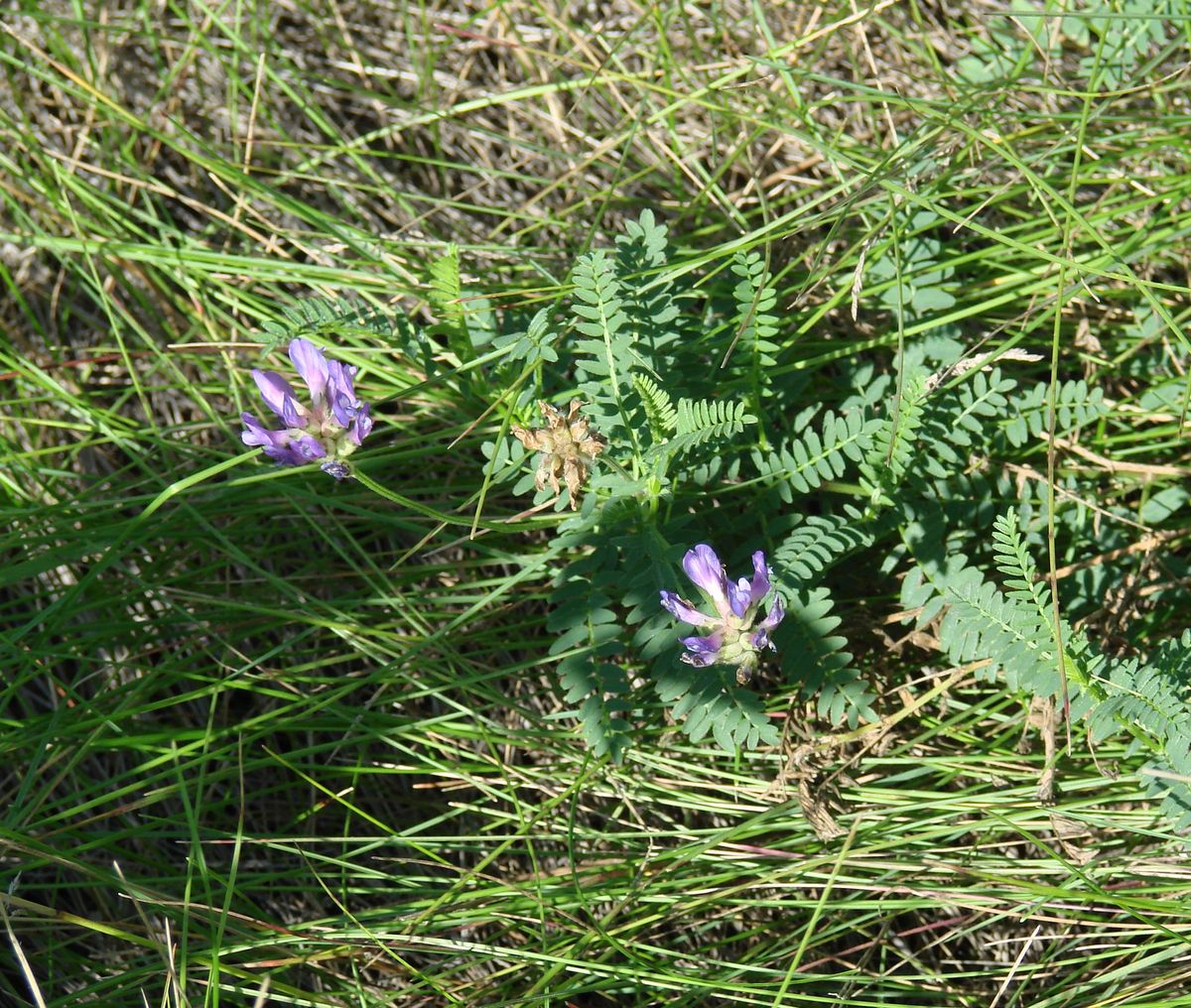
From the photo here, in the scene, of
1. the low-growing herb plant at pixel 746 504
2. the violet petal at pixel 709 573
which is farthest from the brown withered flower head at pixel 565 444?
the violet petal at pixel 709 573

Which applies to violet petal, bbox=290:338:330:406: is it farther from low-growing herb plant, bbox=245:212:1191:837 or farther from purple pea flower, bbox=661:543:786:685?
purple pea flower, bbox=661:543:786:685

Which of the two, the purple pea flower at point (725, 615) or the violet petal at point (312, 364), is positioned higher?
the violet petal at point (312, 364)

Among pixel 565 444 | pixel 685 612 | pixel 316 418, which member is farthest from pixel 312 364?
pixel 685 612

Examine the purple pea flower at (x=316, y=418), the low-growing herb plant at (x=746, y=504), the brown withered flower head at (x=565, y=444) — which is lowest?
the low-growing herb plant at (x=746, y=504)

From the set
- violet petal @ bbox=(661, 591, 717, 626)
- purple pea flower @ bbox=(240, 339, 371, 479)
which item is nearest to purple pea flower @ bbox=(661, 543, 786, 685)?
violet petal @ bbox=(661, 591, 717, 626)

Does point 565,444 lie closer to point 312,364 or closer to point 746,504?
point 312,364

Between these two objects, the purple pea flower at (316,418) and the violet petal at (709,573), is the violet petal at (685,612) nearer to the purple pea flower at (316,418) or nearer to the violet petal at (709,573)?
the violet petal at (709,573)

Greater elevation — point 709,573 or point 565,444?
point 565,444

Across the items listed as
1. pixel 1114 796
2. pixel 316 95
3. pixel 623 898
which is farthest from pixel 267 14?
pixel 1114 796
